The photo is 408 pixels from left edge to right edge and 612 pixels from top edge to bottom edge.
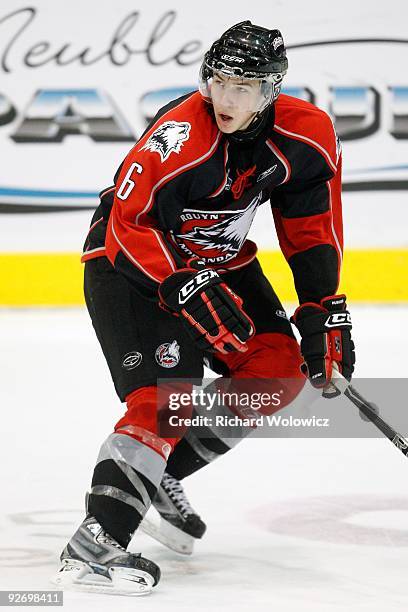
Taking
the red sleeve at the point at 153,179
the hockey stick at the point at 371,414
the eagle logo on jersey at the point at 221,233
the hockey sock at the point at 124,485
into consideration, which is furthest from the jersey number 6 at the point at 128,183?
the hockey stick at the point at 371,414

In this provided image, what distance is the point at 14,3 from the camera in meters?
5.49

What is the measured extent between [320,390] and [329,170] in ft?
1.79

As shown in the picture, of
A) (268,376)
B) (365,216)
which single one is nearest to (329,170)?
(268,376)

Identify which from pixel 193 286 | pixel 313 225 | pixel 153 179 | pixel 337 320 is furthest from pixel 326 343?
pixel 153 179

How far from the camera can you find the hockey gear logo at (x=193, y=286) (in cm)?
224

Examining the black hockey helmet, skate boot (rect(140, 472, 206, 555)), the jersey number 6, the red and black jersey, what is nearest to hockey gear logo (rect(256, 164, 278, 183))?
the red and black jersey

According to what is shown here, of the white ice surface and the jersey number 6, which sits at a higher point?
the jersey number 6

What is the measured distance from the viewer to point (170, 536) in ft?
8.48

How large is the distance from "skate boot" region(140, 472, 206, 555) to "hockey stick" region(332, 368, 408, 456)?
460 mm

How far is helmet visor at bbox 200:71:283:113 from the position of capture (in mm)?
2289

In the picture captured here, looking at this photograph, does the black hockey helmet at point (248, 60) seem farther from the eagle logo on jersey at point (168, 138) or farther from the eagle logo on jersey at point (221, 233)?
the eagle logo on jersey at point (221, 233)

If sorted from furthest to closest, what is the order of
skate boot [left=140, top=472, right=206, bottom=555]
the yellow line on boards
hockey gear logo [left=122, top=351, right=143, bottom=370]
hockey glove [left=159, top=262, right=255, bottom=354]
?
the yellow line on boards → skate boot [left=140, top=472, right=206, bottom=555] → hockey gear logo [left=122, top=351, right=143, bottom=370] → hockey glove [left=159, top=262, right=255, bottom=354]

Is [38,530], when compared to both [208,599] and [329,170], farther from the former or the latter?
[329,170]

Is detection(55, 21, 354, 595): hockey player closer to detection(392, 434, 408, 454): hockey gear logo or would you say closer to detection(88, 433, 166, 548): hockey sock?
detection(88, 433, 166, 548): hockey sock
